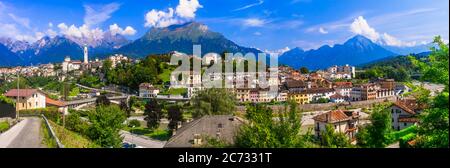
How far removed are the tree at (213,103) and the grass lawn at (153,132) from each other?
6.89 feet

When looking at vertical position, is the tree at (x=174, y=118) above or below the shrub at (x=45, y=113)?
below

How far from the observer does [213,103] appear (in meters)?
24.1

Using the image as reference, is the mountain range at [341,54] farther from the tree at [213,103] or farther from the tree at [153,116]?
the tree at [153,116]

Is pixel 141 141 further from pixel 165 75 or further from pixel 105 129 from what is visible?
pixel 165 75

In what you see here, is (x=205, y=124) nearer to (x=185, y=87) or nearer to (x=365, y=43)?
(x=185, y=87)

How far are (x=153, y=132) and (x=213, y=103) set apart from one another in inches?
169

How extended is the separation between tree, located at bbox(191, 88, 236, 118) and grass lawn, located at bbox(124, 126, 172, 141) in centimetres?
210

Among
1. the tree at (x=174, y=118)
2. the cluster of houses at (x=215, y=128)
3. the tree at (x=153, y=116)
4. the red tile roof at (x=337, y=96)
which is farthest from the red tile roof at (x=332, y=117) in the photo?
the red tile roof at (x=337, y=96)

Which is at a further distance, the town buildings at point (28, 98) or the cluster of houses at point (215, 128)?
the town buildings at point (28, 98)

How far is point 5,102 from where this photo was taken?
1390 cm

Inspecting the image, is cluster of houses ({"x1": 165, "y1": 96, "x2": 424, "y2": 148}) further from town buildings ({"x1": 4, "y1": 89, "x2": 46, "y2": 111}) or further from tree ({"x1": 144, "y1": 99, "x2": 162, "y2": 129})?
tree ({"x1": 144, "y1": 99, "x2": 162, "y2": 129})

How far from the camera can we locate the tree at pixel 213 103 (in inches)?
917

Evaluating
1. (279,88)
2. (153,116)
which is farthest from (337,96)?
(153,116)

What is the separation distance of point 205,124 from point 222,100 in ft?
38.8
